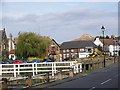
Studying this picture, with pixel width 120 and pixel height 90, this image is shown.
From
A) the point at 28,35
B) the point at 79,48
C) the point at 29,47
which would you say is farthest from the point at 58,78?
the point at 79,48

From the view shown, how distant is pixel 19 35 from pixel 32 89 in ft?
260

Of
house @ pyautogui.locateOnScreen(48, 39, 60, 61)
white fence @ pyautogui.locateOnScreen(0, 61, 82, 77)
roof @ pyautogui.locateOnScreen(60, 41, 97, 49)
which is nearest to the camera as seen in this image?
white fence @ pyautogui.locateOnScreen(0, 61, 82, 77)

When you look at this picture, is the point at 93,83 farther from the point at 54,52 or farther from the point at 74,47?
the point at 74,47

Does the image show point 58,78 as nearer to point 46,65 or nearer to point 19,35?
point 46,65

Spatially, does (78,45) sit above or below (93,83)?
above

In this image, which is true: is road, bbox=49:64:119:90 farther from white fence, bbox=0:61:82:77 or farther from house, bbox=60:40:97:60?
house, bbox=60:40:97:60

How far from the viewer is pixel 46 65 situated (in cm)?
3897

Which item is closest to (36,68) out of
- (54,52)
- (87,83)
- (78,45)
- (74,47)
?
(87,83)

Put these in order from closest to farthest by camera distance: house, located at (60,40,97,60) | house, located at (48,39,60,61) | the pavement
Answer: the pavement → house, located at (48,39,60,61) → house, located at (60,40,97,60)

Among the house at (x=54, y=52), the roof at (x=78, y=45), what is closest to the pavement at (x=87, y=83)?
the house at (x=54, y=52)

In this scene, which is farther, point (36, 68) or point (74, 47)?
point (74, 47)

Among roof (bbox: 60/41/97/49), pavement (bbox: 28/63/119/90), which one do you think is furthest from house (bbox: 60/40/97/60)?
pavement (bbox: 28/63/119/90)

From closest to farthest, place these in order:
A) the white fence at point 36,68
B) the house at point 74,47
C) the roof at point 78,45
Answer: the white fence at point 36,68 → the house at point 74,47 → the roof at point 78,45

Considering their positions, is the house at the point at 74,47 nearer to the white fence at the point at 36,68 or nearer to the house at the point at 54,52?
the house at the point at 54,52
